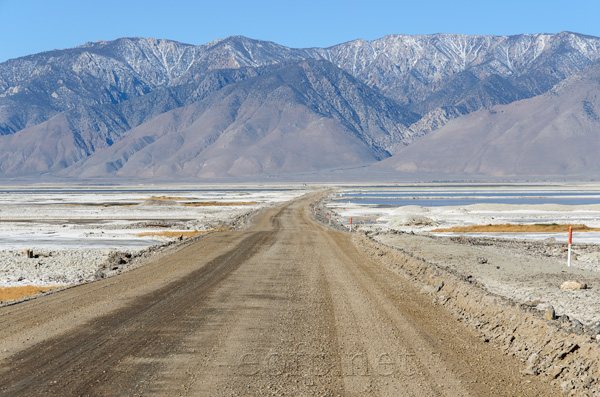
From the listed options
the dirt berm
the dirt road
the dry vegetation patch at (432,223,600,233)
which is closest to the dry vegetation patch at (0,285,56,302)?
the dirt road

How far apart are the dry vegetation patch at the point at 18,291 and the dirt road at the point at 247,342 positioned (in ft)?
12.4

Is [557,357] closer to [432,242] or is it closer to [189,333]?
→ [189,333]

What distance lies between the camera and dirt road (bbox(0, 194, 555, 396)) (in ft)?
28.8

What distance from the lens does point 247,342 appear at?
1101 cm

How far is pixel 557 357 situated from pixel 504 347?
4.29 ft

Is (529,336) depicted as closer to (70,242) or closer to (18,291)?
(18,291)

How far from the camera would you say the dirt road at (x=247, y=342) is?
28.8 feet

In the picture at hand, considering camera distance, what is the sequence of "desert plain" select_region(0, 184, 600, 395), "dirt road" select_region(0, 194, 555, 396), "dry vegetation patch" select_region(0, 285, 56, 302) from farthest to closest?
1. "dry vegetation patch" select_region(0, 285, 56, 302)
2. "desert plain" select_region(0, 184, 600, 395)
3. "dirt road" select_region(0, 194, 555, 396)

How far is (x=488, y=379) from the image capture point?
9.17 meters

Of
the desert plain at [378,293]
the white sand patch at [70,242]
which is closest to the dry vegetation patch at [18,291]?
the desert plain at [378,293]

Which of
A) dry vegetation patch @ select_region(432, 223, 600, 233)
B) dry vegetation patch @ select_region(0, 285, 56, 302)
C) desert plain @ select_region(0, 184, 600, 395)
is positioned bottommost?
dry vegetation patch @ select_region(0, 285, 56, 302)

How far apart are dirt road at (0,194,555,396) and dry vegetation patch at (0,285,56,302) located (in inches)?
148

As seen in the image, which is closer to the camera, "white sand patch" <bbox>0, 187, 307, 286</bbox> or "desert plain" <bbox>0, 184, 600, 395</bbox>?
"desert plain" <bbox>0, 184, 600, 395</bbox>

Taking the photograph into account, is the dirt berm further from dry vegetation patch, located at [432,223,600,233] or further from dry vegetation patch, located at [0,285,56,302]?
dry vegetation patch, located at [432,223,600,233]
